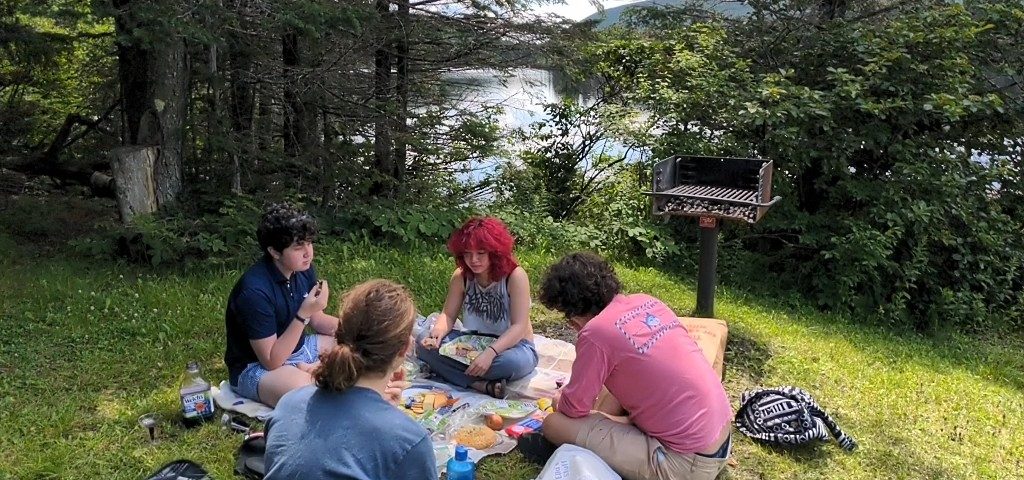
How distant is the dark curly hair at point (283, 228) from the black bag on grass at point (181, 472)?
0.97 meters

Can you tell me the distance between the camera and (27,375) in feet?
12.7

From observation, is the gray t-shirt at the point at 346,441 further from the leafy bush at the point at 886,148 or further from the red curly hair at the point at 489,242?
the leafy bush at the point at 886,148

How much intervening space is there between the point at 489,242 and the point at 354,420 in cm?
194

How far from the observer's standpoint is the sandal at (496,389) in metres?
3.82

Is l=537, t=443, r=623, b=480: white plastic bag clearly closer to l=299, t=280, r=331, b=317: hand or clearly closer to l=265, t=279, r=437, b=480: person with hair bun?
l=265, t=279, r=437, b=480: person with hair bun

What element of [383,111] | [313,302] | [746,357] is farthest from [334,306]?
[746,357]

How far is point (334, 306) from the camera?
4996 millimetres

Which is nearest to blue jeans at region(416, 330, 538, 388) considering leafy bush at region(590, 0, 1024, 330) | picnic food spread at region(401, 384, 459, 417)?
picnic food spread at region(401, 384, 459, 417)

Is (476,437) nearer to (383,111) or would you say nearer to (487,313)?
(487,313)

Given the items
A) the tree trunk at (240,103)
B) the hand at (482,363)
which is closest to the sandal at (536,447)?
the hand at (482,363)

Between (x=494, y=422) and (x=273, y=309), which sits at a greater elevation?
(x=273, y=309)

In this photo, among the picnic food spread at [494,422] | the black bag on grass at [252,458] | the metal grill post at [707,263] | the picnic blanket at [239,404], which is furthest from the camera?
the metal grill post at [707,263]

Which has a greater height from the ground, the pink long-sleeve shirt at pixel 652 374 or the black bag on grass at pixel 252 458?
the pink long-sleeve shirt at pixel 652 374

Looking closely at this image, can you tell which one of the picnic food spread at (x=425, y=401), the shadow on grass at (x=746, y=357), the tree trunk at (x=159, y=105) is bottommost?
the shadow on grass at (x=746, y=357)
